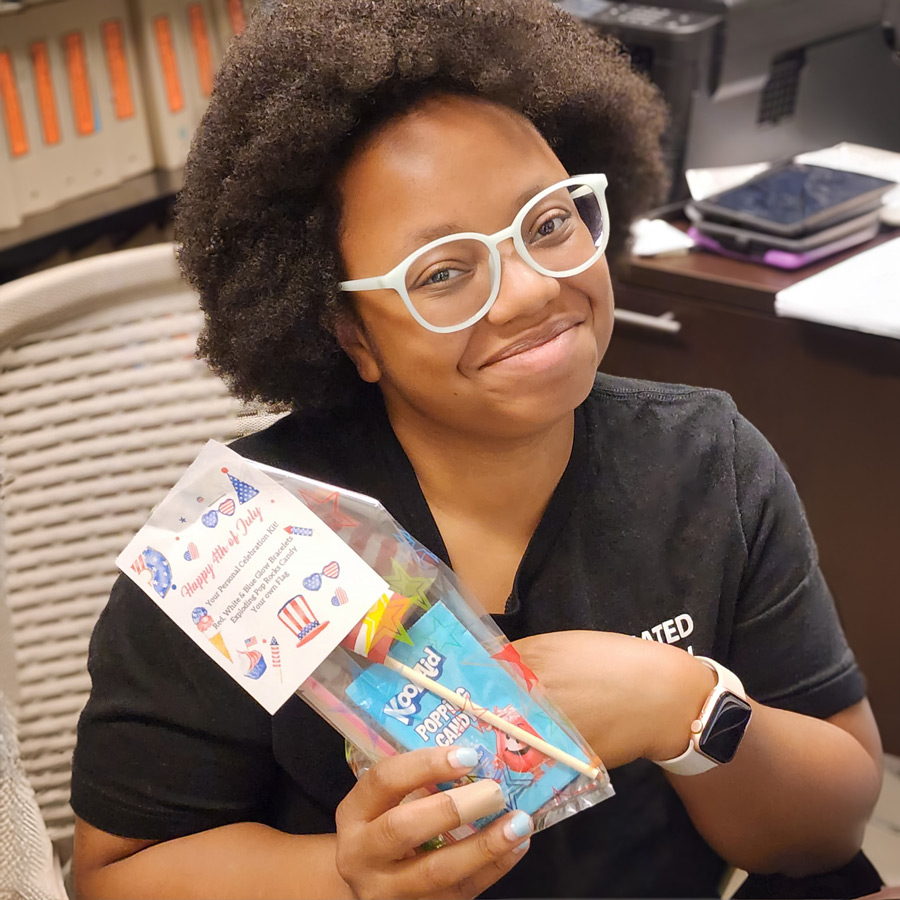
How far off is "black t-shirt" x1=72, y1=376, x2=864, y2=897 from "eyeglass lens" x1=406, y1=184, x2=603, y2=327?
7.0 inches

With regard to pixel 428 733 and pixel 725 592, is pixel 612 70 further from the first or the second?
pixel 428 733

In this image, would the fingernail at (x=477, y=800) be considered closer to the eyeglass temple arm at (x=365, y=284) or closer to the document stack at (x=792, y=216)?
the eyeglass temple arm at (x=365, y=284)

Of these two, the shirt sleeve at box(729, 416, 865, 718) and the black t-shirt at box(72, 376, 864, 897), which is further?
the shirt sleeve at box(729, 416, 865, 718)

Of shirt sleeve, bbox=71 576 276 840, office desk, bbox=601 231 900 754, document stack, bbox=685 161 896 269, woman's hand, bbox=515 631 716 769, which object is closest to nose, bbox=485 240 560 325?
woman's hand, bbox=515 631 716 769

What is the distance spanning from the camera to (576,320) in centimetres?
81

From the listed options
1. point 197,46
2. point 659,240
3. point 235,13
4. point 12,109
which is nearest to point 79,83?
point 12,109

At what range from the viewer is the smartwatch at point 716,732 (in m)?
0.76

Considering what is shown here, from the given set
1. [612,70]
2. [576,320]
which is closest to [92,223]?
[612,70]

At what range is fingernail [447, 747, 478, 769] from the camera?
2.07 ft

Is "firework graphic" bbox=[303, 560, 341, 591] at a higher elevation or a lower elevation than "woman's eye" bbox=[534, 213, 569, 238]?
lower

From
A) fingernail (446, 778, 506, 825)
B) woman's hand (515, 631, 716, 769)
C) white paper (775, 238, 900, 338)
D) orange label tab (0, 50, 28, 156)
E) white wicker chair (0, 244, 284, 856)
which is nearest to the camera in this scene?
fingernail (446, 778, 506, 825)

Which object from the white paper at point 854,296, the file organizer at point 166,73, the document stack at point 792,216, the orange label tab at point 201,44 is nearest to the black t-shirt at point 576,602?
the white paper at point 854,296

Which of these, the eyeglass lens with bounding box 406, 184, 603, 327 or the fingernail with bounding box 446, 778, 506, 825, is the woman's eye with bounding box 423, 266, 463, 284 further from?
the fingernail with bounding box 446, 778, 506, 825

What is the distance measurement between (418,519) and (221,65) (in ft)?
1.33
